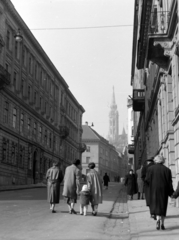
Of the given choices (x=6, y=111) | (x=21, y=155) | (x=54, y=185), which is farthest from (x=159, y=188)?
(x=21, y=155)

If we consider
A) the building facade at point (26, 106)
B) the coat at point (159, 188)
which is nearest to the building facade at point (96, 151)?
the building facade at point (26, 106)

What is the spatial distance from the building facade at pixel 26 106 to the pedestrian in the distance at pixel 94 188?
18.0 meters

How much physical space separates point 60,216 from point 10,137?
2911 cm

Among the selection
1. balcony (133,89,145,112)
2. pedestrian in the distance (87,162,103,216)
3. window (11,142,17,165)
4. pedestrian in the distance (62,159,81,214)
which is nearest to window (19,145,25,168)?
window (11,142,17,165)

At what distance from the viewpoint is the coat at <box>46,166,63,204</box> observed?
12296 mm

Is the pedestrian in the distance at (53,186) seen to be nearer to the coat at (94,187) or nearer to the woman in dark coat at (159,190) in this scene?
the coat at (94,187)

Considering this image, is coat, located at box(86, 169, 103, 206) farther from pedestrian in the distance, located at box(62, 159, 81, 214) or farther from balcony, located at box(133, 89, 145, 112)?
balcony, located at box(133, 89, 145, 112)

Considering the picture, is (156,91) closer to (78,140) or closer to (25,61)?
(25,61)

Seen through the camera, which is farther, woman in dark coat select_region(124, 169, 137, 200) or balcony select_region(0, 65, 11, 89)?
balcony select_region(0, 65, 11, 89)

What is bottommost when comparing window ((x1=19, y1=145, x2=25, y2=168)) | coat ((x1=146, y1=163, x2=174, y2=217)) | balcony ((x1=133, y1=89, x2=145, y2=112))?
coat ((x1=146, y1=163, x2=174, y2=217))

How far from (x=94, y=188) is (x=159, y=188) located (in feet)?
11.2

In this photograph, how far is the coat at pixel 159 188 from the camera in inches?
348

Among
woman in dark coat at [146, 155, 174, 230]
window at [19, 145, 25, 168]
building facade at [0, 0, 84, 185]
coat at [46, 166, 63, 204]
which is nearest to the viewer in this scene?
woman in dark coat at [146, 155, 174, 230]

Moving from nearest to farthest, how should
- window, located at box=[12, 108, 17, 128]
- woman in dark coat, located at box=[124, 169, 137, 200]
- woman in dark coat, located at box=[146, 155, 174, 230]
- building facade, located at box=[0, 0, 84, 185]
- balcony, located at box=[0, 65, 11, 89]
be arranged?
woman in dark coat, located at box=[146, 155, 174, 230]
woman in dark coat, located at box=[124, 169, 137, 200]
balcony, located at box=[0, 65, 11, 89]
building facade, located at box=[0, 0, 84, 185]
window, located at box=[12, 108, 17, 128]
